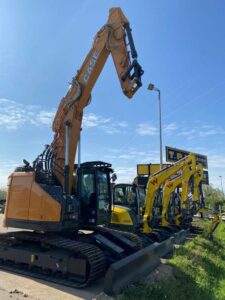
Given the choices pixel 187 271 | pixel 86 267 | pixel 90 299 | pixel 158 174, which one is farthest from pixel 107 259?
pixel 158 174

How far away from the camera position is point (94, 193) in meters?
8.69

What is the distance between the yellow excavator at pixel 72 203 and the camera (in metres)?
7.63

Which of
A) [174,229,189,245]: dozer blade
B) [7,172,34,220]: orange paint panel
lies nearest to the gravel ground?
[7,172,34,220]: orange paint panel

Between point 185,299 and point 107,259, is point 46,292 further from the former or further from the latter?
point 185,299

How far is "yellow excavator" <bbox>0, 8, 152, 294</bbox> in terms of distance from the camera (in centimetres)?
763

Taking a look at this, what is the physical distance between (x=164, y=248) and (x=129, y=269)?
115 inches

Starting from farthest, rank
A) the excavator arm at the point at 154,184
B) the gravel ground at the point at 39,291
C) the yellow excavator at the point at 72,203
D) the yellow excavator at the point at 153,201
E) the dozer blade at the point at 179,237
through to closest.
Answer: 1. the excavator arm at the point at 154,184
2. the dozer blade at the point at 179,237
3. the yellow excavator at the point at 153,201
4. the yellow excavator at the point at 72,203
5. the gravel ground at the point at 39,291

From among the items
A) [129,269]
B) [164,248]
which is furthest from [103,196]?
[164,248]

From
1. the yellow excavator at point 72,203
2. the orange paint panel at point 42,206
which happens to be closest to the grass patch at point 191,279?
the yellow excavator at point 72,203

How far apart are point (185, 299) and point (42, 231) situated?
12.3ft

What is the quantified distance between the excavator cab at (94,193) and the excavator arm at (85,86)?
0.38 m

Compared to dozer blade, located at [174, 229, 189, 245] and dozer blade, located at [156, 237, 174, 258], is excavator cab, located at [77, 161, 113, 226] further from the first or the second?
dozer blade, located at [174, 229, 189, 245]

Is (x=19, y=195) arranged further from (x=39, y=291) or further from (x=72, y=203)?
(x=39, y=291)

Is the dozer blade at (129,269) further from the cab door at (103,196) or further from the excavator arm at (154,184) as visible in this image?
the excavator arm at (154,184)
